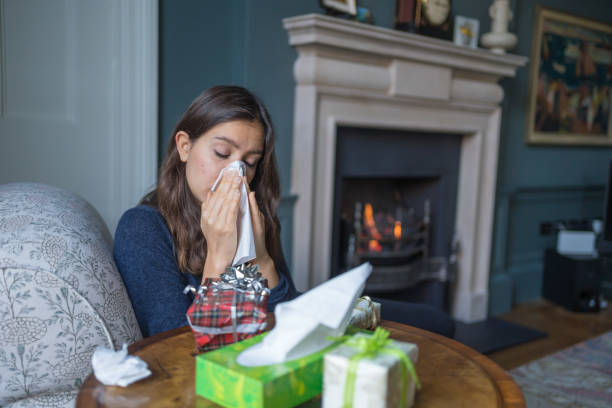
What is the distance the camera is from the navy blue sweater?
1.06 meters

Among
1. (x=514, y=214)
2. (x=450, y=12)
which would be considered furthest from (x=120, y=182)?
(x=514, y=214)

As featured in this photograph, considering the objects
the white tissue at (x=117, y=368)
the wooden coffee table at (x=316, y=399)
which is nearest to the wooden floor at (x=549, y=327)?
the wooden coffee table at (x=316, y=399)

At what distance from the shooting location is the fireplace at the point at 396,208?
8.51ft

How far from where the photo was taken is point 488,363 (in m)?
0.87

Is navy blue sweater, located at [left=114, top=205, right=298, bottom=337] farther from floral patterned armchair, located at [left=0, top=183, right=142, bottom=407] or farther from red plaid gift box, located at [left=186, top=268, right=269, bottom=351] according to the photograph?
red plaid gift box, located at [left=186, top=268, right=269, bottom=351]

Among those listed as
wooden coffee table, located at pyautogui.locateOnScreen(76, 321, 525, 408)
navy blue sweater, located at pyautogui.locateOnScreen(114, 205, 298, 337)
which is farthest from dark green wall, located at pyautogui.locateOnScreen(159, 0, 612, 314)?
wooden coffee table, located at pyautogui.locateOnScreen(76, 321, 525, 408)

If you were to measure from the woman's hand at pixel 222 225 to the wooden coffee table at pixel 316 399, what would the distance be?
0.67 ft

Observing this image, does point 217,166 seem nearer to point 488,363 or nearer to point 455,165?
point 488,363

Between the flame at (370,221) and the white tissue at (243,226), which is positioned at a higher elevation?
the white tissue at (243,226)

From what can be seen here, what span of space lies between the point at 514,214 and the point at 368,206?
118cm

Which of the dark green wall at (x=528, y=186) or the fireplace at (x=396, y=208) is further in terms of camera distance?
the dark green wall at (x=528, y=186)

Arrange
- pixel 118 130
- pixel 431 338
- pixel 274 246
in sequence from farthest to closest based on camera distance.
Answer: pixel 118 130
pixel 274 246
pixel 431 338

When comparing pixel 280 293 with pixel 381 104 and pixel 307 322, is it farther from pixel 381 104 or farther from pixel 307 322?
pixel 381 104

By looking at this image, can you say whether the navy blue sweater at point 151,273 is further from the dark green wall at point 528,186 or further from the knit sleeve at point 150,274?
the dark green wall at point 528,186
